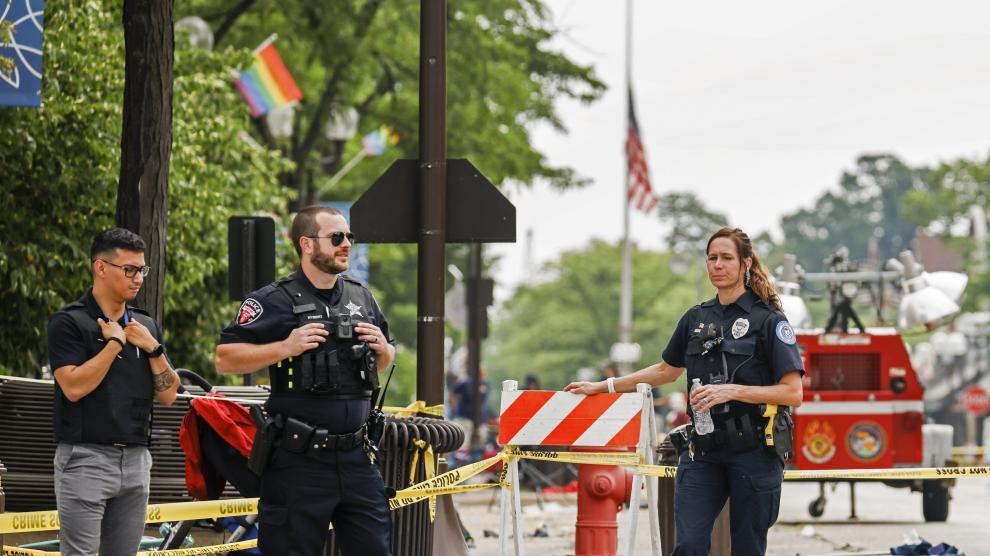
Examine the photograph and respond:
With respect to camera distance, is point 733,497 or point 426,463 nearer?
point 733,497

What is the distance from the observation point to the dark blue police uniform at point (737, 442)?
304 inches

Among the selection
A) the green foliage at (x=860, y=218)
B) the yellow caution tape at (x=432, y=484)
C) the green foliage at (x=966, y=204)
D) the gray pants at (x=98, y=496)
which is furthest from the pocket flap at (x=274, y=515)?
the green foliage at (x=860, y=218)

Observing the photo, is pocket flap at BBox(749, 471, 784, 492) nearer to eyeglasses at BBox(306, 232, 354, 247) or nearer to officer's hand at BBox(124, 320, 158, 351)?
eyeglasses at BBox(306, 232, 354, 247)

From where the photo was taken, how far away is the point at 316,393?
669 centimetres

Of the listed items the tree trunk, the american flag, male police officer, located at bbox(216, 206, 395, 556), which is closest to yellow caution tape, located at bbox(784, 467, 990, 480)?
male police officer, located at bbox(216, 206, 395, 556)

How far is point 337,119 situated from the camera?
27.3 meters

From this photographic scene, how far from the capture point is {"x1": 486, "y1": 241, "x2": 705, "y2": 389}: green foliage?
275ft

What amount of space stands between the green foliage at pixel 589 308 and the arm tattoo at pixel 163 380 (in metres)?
73.4

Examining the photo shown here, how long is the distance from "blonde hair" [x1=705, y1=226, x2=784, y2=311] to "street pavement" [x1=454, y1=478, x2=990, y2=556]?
4588 mm

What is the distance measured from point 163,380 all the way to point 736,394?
2.47 metres

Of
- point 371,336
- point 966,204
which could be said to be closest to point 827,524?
point 371,336

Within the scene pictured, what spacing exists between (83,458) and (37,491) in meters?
2.99

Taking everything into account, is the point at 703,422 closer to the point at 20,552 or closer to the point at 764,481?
the point at 764,481

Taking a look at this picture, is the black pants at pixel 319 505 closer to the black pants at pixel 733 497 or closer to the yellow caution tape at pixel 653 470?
the black pants at pixel 733 497
